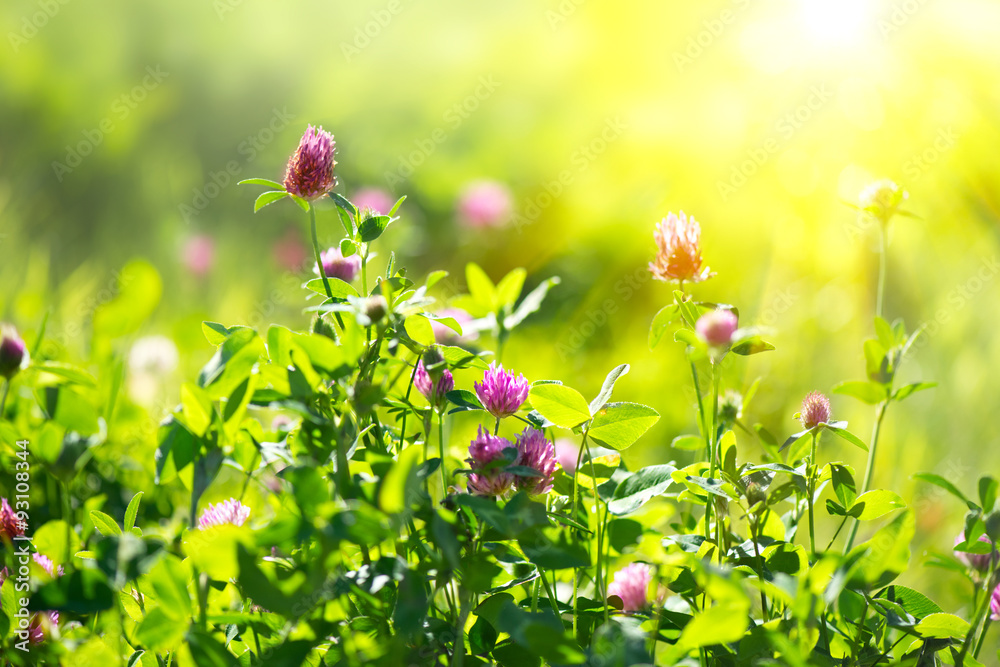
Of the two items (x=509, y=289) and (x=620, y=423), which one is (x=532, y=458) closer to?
(x=620, y=423)

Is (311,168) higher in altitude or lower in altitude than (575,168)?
higher

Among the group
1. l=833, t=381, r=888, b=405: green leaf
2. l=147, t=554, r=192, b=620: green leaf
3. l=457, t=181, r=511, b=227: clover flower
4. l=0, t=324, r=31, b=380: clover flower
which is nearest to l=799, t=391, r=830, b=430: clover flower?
l=833, t=381, r=888, b=405: green leaf

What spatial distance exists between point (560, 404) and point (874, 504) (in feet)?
0.63

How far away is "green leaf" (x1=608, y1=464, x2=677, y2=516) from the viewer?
46 centimetres

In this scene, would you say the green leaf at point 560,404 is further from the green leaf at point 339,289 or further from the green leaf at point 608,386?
the green leaf at point 339,289

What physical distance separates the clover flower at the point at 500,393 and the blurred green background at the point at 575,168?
1.33 ft

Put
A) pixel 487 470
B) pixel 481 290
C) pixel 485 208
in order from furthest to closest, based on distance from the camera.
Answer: pixel 485 208, pixel 481 290, pixel 487 470

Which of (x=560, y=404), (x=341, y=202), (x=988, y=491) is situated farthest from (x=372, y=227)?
(x=988, y=491)

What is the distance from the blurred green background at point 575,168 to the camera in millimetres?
1431

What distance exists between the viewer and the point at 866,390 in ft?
1.61

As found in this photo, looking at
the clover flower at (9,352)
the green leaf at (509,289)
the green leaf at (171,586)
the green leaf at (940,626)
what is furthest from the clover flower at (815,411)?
the clover flower at (9,352)

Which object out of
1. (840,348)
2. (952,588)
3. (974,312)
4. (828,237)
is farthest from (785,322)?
(952,588)

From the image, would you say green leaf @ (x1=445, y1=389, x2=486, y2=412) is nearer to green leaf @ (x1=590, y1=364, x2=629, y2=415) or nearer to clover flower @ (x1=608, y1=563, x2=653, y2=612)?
green leaf @ (x1=590, y1=364, x2=629, y2=415)

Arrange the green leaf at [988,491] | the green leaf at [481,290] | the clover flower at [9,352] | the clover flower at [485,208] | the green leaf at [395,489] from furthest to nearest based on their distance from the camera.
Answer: the clover flower at [485,208], the green leaf at [481,290], the clover flower at [9,352], the green leaf at [988,491], the green leaf at [395,489]
